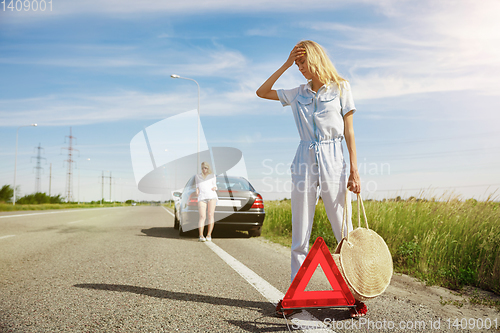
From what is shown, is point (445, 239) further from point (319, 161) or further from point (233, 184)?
point (233, 184)

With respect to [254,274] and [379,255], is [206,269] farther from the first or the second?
[379,255]

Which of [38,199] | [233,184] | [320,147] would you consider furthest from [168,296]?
[38,199]

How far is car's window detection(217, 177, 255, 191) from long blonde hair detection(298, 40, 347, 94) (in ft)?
19.3

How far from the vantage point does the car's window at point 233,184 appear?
8.62 meters

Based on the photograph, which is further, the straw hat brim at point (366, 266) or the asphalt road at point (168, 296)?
the asphalt road at point (168, 296)

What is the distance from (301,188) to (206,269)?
2.48m

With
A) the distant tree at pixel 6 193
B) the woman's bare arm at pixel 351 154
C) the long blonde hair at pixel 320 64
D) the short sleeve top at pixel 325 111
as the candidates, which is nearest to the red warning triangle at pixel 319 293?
the woman's bare arm at pixel 351 154

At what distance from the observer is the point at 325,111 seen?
113 inches

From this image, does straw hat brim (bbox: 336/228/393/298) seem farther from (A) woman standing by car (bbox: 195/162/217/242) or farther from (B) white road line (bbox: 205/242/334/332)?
(A) woman standing by car (bbox: 195/162/217/242)

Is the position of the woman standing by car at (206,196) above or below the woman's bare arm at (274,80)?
below

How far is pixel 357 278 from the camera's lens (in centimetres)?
254

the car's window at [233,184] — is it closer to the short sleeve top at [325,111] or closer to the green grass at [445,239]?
the green grass at [445,239]

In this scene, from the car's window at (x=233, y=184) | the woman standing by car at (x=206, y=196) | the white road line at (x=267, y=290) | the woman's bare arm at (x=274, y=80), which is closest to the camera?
the white road line at (x=267, y=290)

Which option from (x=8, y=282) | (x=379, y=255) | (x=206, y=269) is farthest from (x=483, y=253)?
(x=8, y=282)
